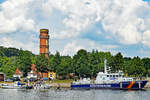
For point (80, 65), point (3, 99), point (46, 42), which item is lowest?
point (3, 99)

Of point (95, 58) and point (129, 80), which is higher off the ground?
point (95, 58)

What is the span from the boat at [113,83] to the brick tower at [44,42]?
1579 inches

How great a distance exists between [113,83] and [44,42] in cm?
5557

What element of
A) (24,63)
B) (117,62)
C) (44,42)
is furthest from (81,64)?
(24,63)

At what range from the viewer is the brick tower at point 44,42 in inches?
6176

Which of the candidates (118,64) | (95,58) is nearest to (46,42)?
(95,58)

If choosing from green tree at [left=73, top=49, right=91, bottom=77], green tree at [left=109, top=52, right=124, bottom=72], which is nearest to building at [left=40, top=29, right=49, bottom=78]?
green tree at [left=73, top=49, right=91, bottom=77]

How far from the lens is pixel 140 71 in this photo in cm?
14225

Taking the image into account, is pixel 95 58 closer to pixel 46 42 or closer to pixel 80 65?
pixel 80 65

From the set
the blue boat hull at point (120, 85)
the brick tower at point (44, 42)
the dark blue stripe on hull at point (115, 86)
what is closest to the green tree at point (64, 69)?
the brick tower at point (44, 42)

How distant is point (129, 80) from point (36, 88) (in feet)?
119

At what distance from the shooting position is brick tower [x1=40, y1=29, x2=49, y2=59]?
156875 millimetres

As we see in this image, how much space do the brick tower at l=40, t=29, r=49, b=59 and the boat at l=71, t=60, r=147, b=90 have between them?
40118 millimetres

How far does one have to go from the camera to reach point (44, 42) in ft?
520
